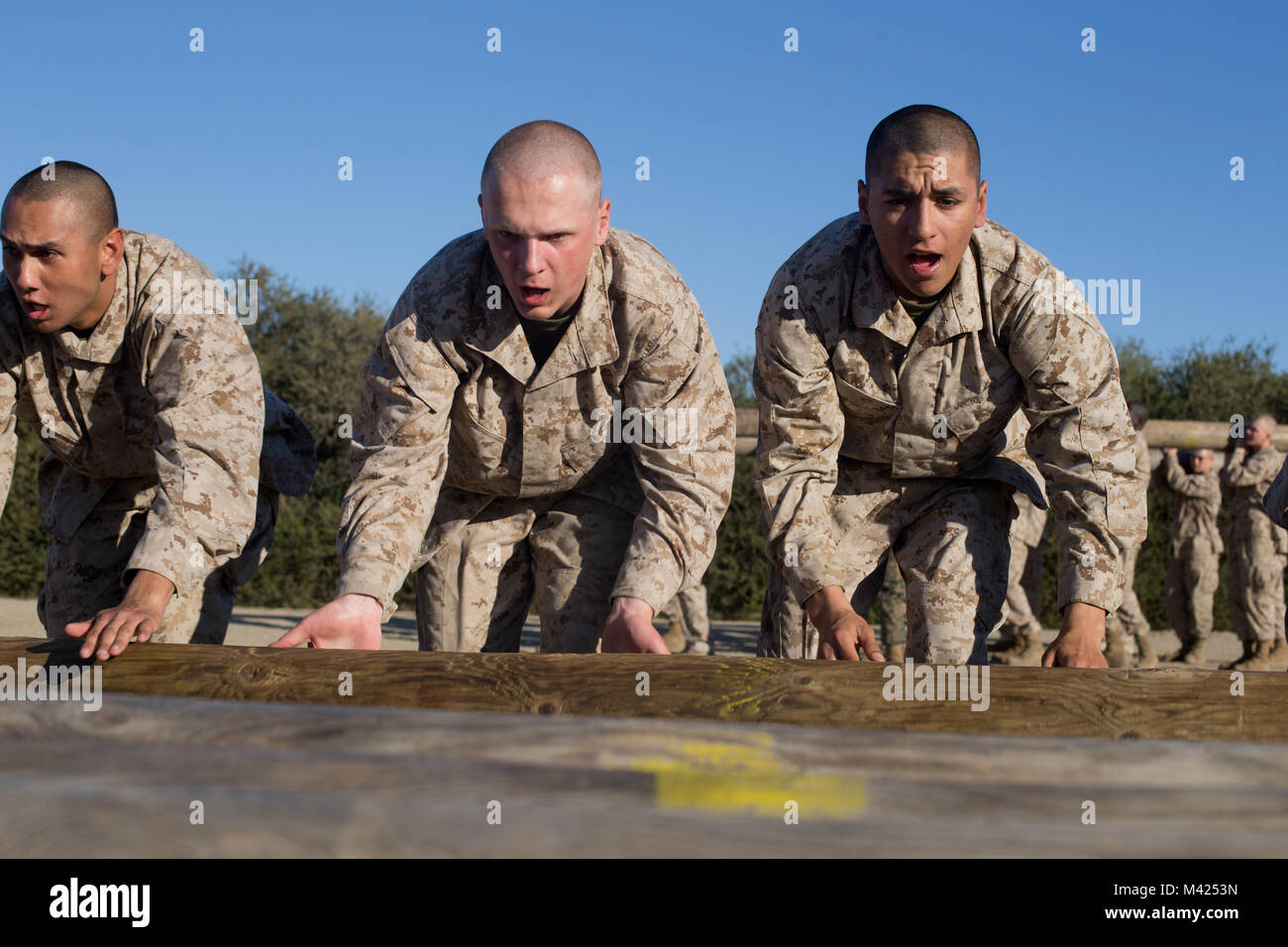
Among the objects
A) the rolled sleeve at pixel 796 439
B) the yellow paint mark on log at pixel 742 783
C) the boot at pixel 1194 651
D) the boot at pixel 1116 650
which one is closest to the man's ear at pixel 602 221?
the rolled sleeve at pixel 796 439

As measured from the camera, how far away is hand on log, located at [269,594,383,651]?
3.51 m

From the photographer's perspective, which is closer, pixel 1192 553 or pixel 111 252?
pixel 111 252

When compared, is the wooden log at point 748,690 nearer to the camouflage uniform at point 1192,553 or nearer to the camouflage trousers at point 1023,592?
the camouflage trousers at point 1023,592

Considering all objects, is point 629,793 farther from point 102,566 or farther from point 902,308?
point 102,566

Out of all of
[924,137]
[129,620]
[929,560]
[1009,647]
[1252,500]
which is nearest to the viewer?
[129,620]

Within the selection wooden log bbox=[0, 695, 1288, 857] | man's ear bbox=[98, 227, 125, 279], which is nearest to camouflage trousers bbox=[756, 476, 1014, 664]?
wooden log bbox=[0, 695, 1288, 857]

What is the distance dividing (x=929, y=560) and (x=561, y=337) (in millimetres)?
1408

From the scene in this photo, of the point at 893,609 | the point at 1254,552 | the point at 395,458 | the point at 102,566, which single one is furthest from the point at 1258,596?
the point at 102,566

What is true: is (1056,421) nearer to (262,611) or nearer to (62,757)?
(62,757)

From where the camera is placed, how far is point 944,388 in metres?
4.10

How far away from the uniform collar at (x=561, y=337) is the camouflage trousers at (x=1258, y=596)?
8822 millimetres

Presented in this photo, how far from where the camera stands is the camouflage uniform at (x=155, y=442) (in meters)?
3.77
